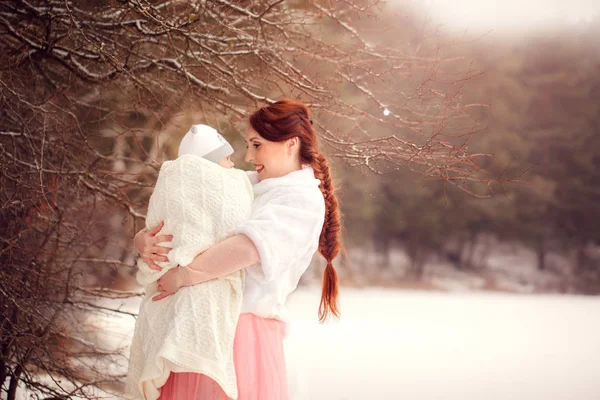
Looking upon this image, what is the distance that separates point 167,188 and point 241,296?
319 millimetres

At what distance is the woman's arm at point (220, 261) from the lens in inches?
64.9

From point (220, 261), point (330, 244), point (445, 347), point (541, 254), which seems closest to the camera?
point (220, 261)

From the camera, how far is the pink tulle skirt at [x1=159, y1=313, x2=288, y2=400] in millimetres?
1689

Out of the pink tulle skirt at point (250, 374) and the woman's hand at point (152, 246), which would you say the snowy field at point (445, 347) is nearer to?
the pink tulle skirt at point (250, 374)

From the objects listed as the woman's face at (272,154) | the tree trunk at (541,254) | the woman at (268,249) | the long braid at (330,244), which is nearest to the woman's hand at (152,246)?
the woman at (268,249)

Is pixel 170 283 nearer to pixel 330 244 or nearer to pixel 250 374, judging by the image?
pixel 250 374

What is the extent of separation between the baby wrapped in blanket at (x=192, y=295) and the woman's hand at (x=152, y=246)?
1 centimetres

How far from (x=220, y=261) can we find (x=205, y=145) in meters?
0.33

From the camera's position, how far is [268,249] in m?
1.67

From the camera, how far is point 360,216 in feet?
31.5

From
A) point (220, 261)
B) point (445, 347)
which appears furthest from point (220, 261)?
point (445, 347)

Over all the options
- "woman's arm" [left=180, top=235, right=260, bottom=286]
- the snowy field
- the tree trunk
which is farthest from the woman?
the tree trunk

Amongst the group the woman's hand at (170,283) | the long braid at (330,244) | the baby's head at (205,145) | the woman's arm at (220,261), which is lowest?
the woman's hand at (170,283)

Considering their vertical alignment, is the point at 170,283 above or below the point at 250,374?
above
